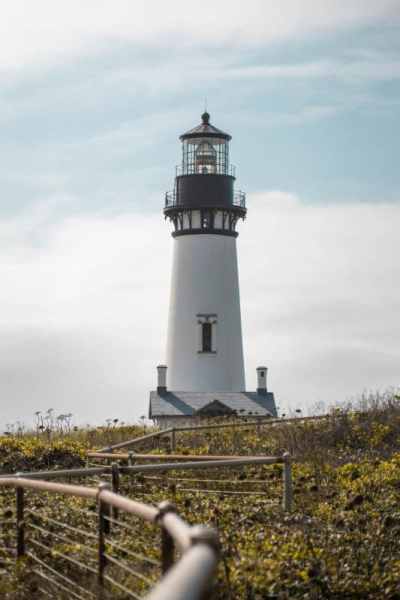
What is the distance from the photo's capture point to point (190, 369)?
4750 cm

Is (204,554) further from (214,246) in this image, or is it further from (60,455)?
(214,246)

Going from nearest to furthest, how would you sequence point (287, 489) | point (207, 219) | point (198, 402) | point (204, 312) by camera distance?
1. point (287, 489)
2. point (198, 402)
3. point (204, 312)
4. point (207, 219)

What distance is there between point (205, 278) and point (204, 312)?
138 cm

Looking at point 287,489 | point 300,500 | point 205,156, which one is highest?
point 205,156

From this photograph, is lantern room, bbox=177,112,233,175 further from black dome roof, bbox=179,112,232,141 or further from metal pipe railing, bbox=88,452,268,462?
metal pipe railing, bbox=88,452,268,462

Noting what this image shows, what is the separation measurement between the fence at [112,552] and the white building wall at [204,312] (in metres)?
32.6

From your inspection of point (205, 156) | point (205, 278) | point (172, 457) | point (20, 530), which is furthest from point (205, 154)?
point (20, 530)

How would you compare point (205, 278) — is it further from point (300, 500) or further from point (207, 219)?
point (300, 500)

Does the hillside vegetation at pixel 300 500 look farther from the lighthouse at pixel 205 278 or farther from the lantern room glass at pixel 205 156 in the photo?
the lantern room glass at pixel 205 156

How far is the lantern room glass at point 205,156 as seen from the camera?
160 ft

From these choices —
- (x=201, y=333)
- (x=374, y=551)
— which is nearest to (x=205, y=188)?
(x=201, y=333)

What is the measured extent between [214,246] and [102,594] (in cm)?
3998

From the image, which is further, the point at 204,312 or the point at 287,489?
the point at 204,312

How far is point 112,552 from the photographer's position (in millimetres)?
10445
